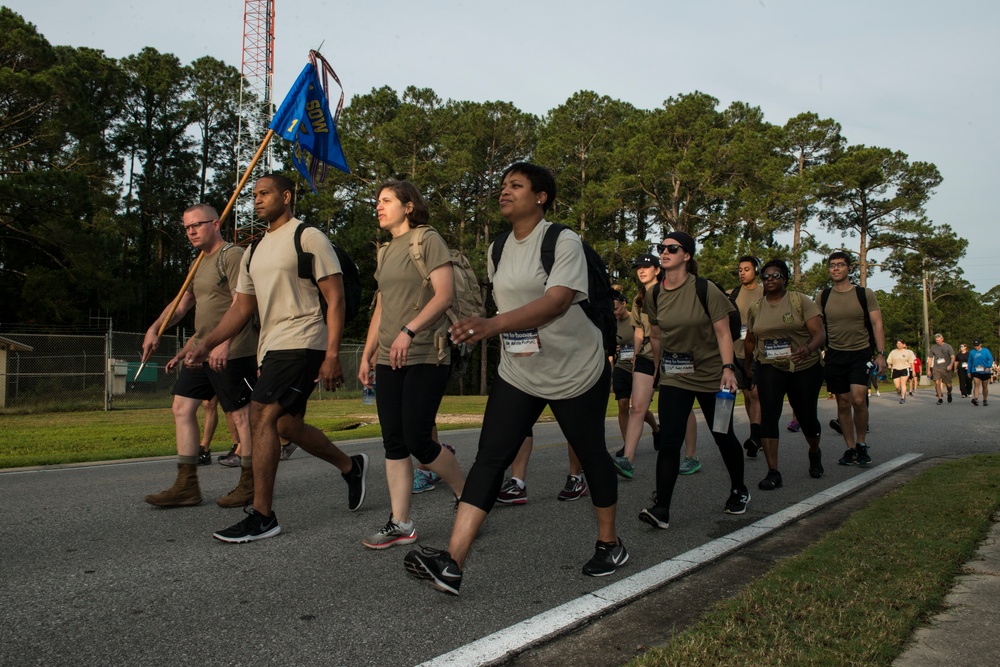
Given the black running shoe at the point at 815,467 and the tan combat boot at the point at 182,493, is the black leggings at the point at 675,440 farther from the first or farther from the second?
the tan combat boot at the point at 182,493

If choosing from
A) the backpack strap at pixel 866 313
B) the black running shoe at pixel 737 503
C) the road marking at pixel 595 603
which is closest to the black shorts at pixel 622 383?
the backpack strap at pixel 866 313

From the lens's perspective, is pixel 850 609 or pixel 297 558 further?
pixel 297 558

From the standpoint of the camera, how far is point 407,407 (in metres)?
4.34

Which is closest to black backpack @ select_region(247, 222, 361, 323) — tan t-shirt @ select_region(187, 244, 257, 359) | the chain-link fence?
tan t-shirt @ select_region(187, 244, 257, 359)

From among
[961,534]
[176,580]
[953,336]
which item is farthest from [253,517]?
[953,336]

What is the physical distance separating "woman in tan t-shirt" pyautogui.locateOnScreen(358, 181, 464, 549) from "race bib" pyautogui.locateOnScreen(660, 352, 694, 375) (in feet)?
4.91

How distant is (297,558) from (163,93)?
52.0 meters

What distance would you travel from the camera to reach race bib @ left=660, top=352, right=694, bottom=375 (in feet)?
16.9

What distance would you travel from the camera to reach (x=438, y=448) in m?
4.62

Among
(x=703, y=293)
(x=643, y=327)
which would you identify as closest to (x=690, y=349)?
(x=703, y=293)

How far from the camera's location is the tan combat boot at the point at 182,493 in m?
5.18

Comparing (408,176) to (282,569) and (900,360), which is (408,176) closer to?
(900,360)

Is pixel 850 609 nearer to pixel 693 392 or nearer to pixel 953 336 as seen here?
pixel 693 392

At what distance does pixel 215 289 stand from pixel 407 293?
2007mm
